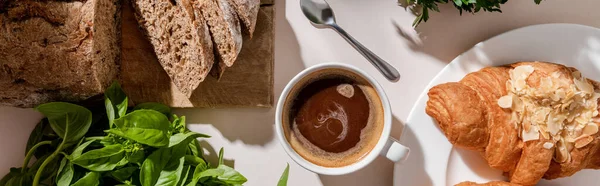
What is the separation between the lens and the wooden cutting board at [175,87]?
1.67m

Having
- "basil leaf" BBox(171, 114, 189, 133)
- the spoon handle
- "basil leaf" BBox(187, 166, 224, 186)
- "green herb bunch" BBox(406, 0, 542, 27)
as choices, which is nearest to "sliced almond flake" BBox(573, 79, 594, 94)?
"green herb bunch" BBox(406, 0, 542, 27)

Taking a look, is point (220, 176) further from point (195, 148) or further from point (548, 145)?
point (548, 145)

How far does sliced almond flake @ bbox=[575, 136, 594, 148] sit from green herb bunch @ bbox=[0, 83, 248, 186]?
0.92 metres

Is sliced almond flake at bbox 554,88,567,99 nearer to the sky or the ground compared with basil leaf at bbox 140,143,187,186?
nearer to the sky

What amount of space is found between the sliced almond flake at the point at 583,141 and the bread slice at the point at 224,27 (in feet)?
3.17

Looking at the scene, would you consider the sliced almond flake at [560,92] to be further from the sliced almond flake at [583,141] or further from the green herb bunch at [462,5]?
the green herb bunch at [462,5]

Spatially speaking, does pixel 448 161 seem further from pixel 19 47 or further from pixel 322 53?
pixel 19 47

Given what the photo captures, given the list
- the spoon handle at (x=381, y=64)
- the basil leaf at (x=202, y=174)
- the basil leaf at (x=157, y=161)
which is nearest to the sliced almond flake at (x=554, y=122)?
the spoon handle at (x=381, y=64)

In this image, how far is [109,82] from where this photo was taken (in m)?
1.62

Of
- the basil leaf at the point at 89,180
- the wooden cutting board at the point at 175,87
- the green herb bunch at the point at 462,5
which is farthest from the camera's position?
the wooden cutting board at the point at 175,87

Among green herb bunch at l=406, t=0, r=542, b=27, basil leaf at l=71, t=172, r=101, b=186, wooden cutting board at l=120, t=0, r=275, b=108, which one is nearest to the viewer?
basil leaf at l=71, t=172, r=101, b=186

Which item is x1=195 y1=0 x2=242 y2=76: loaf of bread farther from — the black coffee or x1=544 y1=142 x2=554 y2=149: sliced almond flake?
x1=544 y1=142 x2=554 y2=149: sliced almond flake

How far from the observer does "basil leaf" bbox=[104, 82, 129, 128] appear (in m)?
1.51

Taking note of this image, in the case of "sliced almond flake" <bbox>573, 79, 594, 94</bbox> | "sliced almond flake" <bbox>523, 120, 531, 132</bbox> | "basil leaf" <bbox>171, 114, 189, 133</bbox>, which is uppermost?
"sliced almond flake" <bbox>573, 79, 594, 94</bbox>
